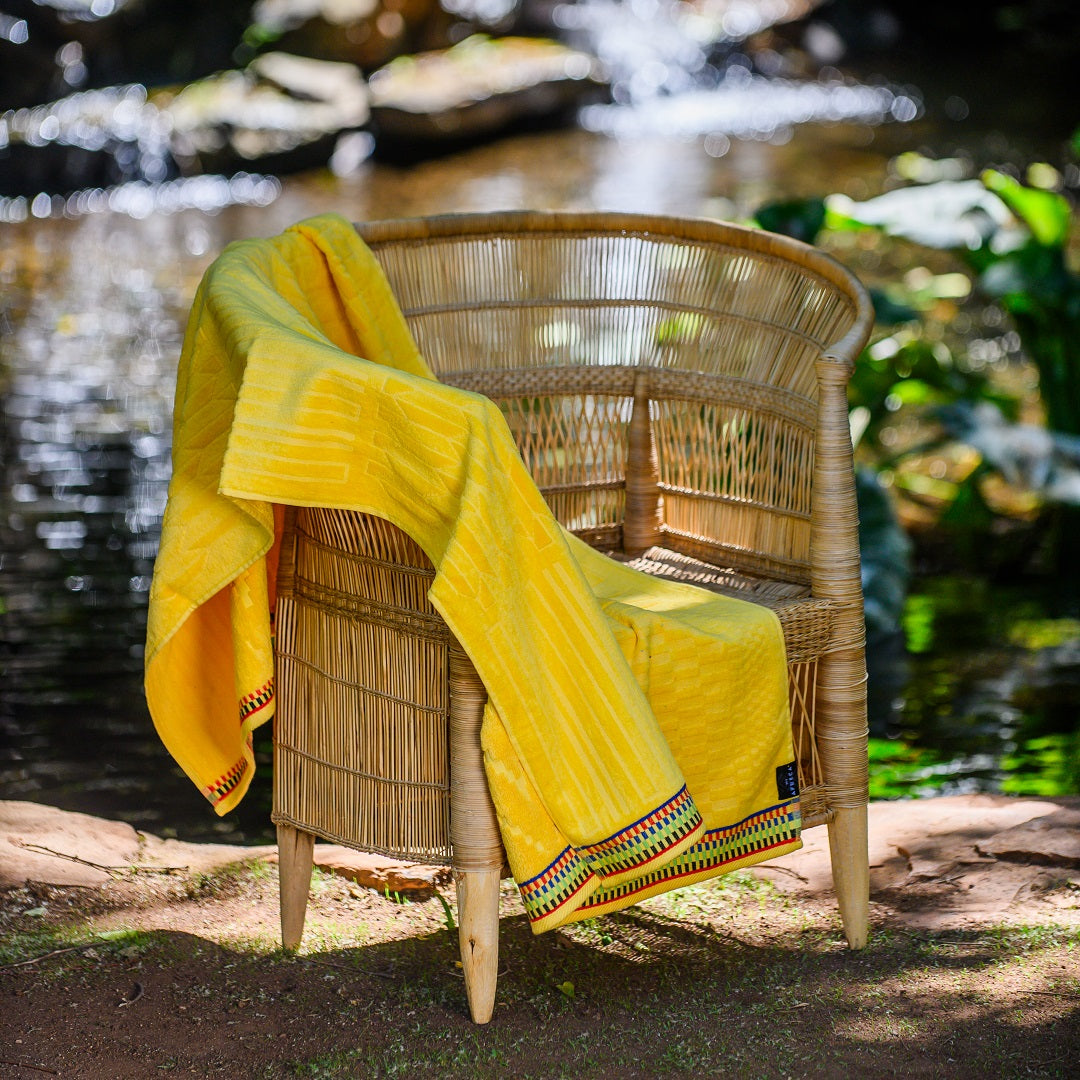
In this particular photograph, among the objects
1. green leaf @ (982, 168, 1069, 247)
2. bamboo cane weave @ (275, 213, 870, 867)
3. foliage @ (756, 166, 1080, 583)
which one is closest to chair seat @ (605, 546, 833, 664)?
bamboo cane weave @ (275, 213, 870, 867)

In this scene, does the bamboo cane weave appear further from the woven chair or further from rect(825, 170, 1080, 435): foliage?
rect(825, 170, 1080, 435): foliage

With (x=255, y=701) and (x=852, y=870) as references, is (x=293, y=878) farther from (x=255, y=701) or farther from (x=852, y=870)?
(x=852, y=870)

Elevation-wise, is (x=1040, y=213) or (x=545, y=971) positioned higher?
(x=1040, y=213)

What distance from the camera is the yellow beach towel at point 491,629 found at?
5.50ft

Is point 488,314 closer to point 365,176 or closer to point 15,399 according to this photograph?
point 15,399

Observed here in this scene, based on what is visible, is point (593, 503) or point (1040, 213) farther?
point (1040, 213)

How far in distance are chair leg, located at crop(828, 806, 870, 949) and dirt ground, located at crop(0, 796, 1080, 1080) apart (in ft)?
0.15

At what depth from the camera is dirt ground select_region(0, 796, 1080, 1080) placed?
1856 millimetres

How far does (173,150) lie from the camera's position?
28.9 feet

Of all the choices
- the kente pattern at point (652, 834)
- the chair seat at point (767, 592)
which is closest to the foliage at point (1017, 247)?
the chair seat at point (767, 592)

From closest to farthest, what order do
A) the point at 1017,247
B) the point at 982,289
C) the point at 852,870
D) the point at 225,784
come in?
the point at 225,784 < the point at 852,870 < the point at 1017,247 < the point at 982,289

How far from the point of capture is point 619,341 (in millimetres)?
2693

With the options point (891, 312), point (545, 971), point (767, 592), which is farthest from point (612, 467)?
point (891, 312)

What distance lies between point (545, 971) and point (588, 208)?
4.18 metres
